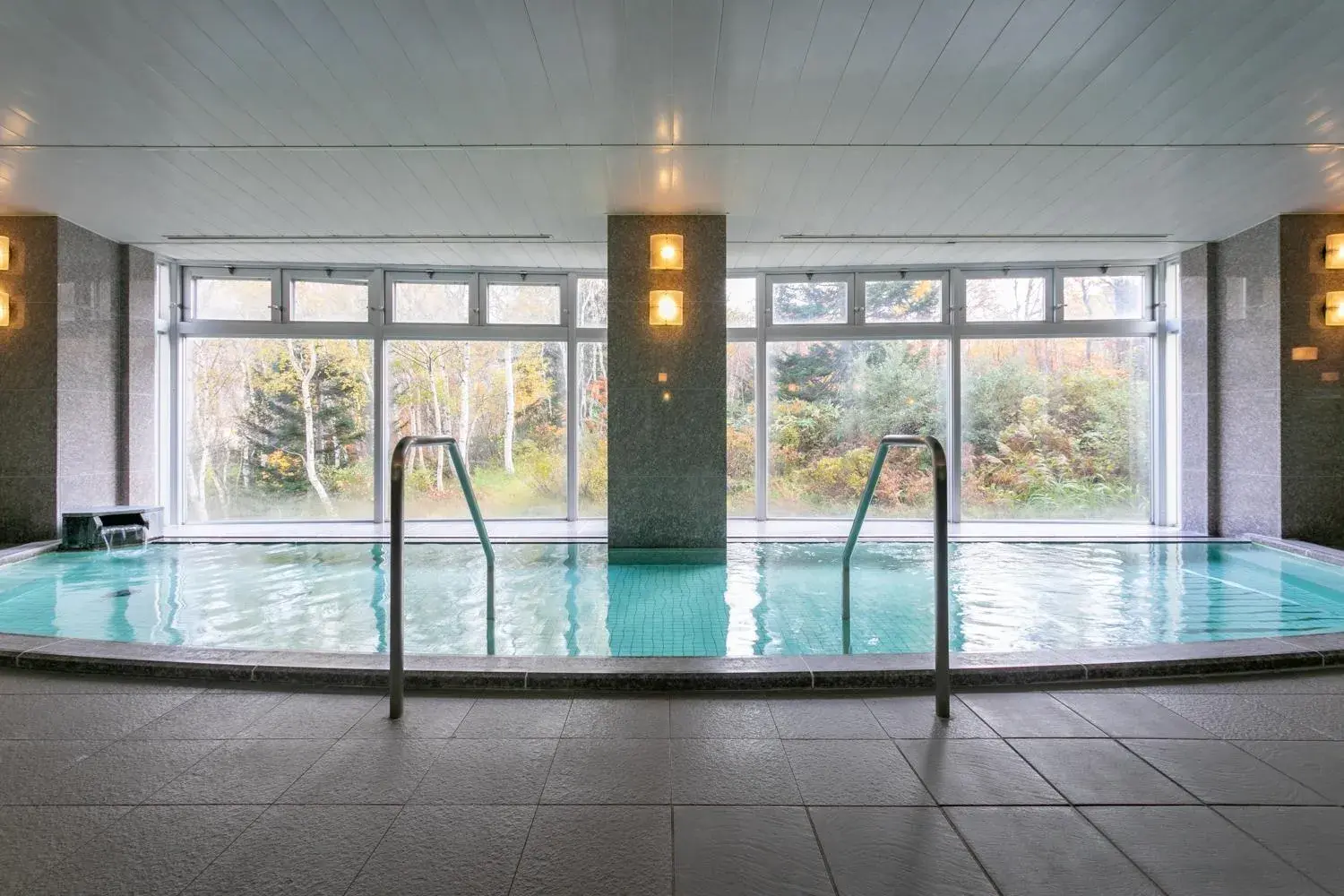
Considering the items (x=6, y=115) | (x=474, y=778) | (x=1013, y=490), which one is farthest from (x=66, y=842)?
(x=1013, y=490)

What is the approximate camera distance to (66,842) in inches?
63.2

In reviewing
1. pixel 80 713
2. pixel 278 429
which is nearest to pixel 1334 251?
pixel 80 713

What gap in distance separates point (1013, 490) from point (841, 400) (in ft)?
7.48

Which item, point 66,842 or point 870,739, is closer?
point 66,842

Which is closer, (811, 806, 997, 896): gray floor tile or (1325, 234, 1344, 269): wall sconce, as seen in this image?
(811, 806, 997, 896): gray floor tile

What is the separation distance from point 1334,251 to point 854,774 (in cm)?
722

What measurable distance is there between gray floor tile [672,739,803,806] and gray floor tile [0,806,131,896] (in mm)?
1406

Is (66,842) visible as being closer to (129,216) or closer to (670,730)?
(670,730)

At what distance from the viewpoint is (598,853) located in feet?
5.17

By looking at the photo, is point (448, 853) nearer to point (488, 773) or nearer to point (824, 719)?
point (488, 773)

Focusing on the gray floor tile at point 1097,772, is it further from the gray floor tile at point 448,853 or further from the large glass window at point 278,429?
the large glass window at point 278,429

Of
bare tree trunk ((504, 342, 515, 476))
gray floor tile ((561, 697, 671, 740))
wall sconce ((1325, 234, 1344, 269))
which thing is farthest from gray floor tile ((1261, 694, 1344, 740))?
bare tree trunk ((504, 342, 515, 476))

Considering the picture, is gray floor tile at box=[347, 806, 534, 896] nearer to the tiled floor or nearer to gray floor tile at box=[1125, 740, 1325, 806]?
the tiled floor

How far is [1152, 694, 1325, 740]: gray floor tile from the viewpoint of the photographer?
7.21 feet
